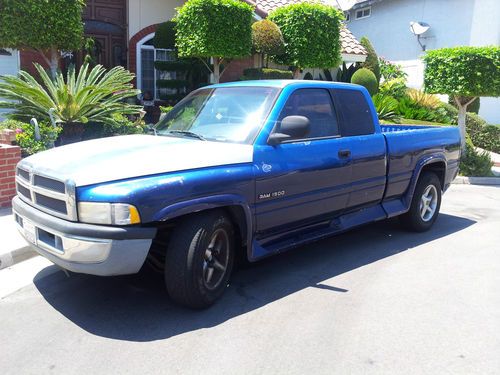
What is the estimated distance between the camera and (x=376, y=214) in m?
5.87

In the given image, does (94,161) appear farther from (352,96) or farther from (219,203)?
(352,96)

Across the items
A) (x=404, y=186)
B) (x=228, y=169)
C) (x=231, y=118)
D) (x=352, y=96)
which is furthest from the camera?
(x=404, y=186)

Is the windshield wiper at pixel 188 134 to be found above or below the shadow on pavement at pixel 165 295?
above

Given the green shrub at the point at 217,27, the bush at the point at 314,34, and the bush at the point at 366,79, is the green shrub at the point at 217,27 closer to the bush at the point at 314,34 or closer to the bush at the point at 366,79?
the bush at the point at 314,34

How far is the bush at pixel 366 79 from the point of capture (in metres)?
16.8

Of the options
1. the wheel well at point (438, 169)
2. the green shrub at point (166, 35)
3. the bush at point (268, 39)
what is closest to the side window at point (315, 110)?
the wheel well at point (438, 169)

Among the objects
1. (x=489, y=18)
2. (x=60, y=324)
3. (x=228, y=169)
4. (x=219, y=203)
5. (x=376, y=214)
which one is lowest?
(x=60, y=324)

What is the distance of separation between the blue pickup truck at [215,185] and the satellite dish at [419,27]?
56.9ft

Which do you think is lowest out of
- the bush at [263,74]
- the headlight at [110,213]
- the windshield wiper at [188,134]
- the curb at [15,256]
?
the curb at [15,256]

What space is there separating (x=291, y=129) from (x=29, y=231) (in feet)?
7.84

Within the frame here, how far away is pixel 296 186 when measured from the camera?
468cm

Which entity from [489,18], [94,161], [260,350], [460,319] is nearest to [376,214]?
[460,319]

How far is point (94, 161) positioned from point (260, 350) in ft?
6.27

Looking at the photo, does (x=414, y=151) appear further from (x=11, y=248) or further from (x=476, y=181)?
(x=476, y=181)
